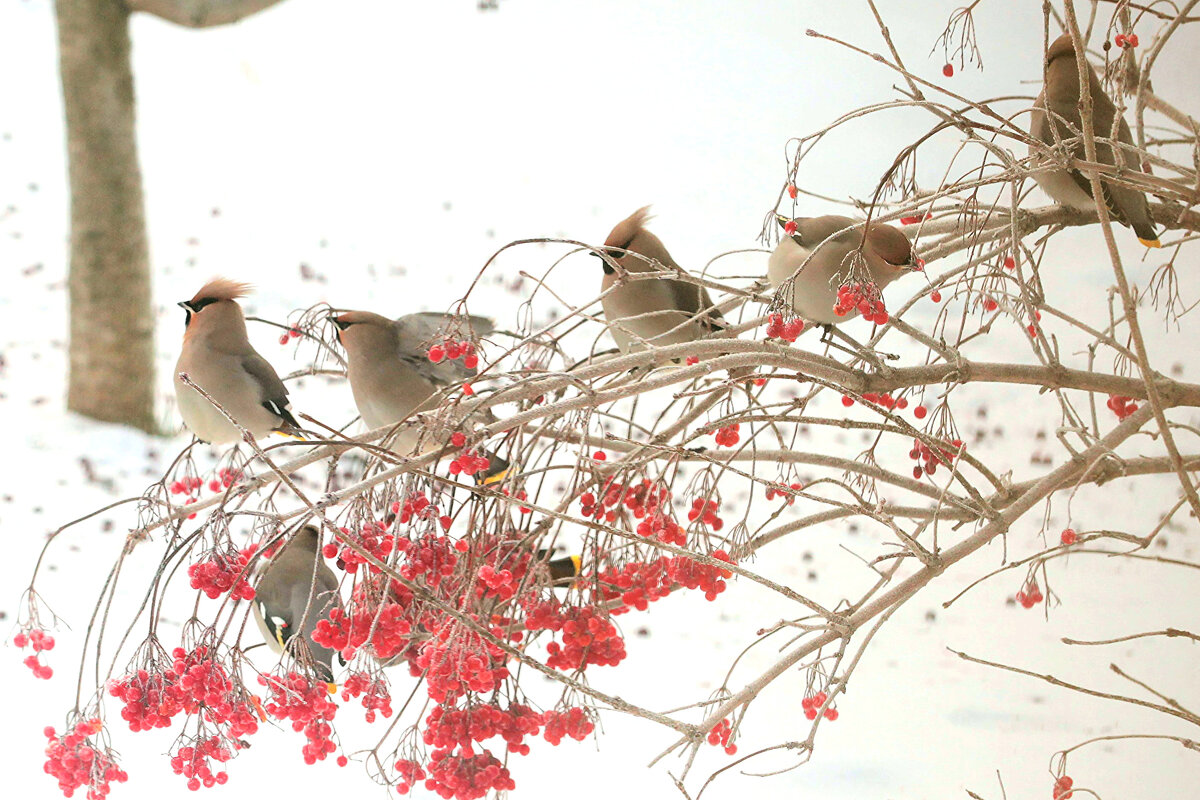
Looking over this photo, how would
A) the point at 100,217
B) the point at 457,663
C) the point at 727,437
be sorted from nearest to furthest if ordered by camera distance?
1. the point at 457,663
2. the point at 727,437
3. the point at 100,217

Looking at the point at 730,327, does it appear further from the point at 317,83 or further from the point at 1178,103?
the point at 1178,103

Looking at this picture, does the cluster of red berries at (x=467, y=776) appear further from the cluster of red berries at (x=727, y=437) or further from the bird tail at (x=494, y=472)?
the cluster of red berries at (x=727, y=437)

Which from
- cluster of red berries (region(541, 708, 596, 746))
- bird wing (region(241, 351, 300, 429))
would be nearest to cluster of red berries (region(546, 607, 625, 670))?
cluster of red berries (region(541, 708, 596, 746))

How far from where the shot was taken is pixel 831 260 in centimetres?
113

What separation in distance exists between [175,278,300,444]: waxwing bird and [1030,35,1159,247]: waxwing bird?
0.86m

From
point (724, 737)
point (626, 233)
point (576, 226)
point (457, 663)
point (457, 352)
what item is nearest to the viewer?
point (457, 663)

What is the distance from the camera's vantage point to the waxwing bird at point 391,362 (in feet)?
4.34

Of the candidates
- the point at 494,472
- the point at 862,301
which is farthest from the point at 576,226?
the point at 862,301

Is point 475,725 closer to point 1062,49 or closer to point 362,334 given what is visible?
point 362,334

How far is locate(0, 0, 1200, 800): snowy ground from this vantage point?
7.29 feet

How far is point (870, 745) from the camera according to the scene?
2234 millimetres

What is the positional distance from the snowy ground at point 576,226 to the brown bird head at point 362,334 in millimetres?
1062

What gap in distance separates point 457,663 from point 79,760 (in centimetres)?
36

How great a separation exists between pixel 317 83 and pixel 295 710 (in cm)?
179
